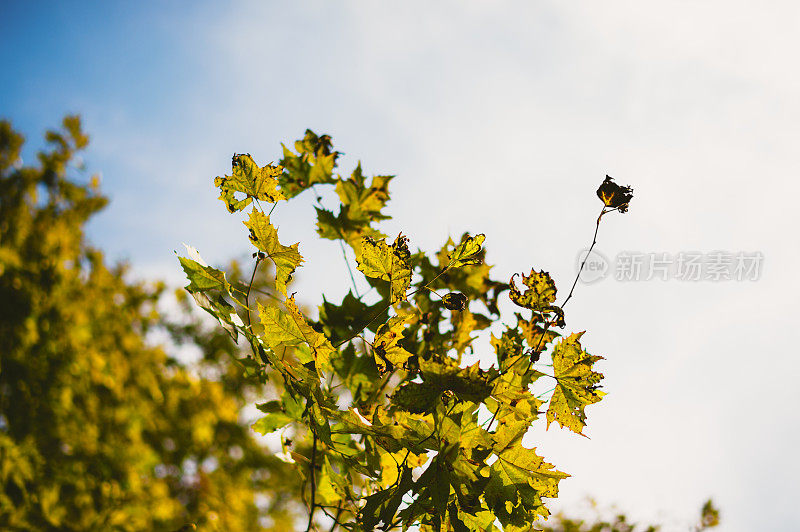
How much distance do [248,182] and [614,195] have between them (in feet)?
2.54

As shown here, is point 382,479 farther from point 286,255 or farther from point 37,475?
point 37,475

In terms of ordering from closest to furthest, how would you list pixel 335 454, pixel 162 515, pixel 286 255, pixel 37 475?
pixel 286 255 < pixel 335 454 < pixel 37 475 < pixel 162 515

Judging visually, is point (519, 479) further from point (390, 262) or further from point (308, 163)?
point (308, 163)

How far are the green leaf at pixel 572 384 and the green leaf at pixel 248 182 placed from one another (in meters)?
0.71

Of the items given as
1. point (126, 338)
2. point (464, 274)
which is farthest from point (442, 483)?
point (126, 338)

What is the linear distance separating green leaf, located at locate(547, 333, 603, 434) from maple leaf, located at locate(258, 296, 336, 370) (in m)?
0.48

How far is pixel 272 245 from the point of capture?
0.90 meters

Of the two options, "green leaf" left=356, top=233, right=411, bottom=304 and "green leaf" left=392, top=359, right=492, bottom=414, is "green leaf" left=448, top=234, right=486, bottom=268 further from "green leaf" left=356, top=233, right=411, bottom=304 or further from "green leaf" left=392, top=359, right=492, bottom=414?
"green leaf" left=392, top=359, right=492, bottom=414

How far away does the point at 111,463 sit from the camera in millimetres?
3445

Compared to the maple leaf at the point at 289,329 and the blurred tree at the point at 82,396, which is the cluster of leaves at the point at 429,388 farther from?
the blurred tree at the point at 82,396

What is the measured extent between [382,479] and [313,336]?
0.41 m

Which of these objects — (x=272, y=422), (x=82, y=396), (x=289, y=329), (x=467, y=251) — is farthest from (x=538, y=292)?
(x=82, y=396)

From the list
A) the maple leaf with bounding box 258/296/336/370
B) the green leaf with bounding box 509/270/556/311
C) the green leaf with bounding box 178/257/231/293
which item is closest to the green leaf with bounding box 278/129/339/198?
the green leaf with bounding box 178/257/231/293

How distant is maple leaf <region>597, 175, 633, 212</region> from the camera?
84 cm
